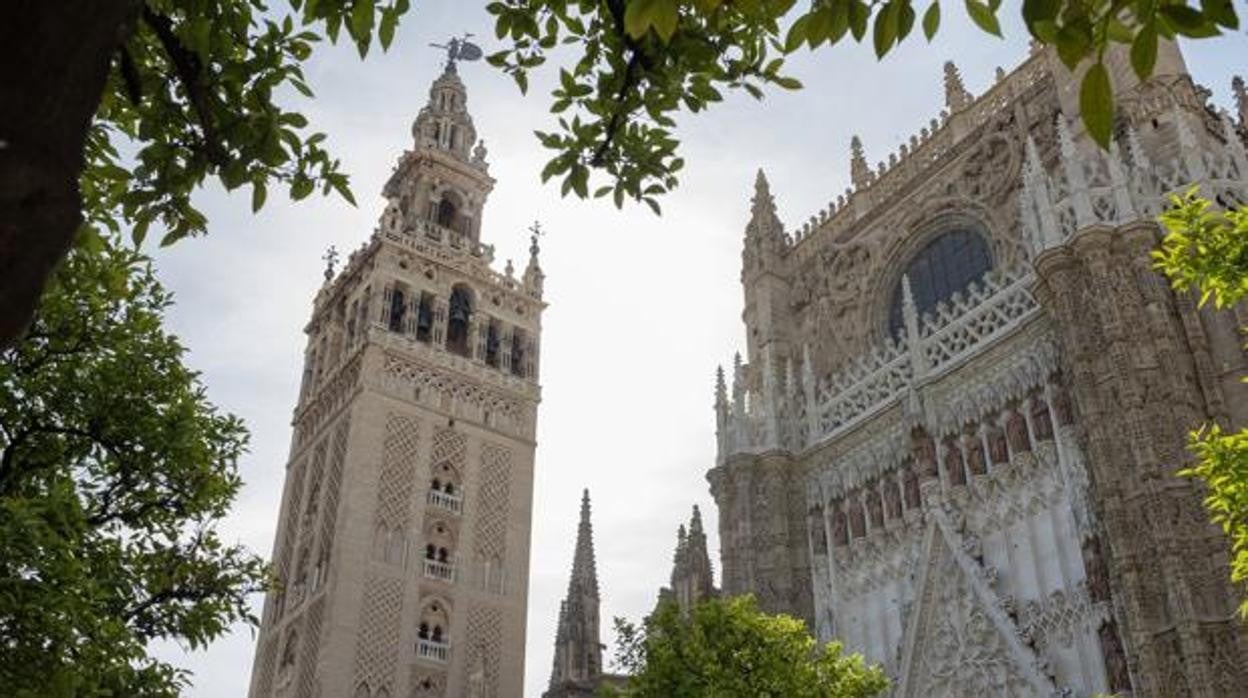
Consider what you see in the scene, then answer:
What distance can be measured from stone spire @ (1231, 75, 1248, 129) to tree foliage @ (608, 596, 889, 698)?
43.8 ft

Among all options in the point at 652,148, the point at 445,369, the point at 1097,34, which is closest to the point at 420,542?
the point at 445,369

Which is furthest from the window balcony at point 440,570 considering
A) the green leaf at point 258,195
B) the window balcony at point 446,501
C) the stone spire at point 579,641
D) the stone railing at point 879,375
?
the green leaf at point 258,195

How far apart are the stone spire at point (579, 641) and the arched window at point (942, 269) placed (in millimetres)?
17634

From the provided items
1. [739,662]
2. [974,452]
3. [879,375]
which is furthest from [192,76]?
[879,375]

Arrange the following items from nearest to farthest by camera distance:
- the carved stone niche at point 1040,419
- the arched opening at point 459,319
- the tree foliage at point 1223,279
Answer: the tree foliage at point 1223,279, the carved stone niche at point 1040,419, the arched opening at point 459,319

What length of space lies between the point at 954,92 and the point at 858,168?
293 cm

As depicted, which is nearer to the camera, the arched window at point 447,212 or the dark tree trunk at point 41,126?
the dark tree trunk at point 41,126

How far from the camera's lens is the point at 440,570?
112ft

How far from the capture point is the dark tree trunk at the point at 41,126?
2191 millimetres

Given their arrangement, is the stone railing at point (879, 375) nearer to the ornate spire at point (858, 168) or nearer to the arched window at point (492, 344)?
the ornate spire at point (858, 168)

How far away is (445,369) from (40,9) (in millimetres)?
35733

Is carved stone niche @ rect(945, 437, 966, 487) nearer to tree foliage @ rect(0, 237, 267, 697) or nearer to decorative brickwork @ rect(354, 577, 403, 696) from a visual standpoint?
tree foliage @ rect(0, 237, 267, 697)

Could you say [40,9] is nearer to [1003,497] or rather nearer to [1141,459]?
[1141,459]

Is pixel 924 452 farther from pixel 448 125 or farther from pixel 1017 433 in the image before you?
pixel 448 125
